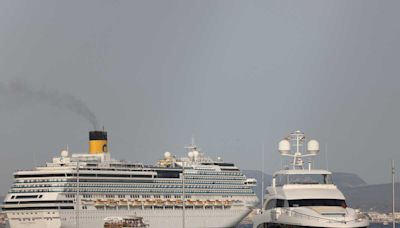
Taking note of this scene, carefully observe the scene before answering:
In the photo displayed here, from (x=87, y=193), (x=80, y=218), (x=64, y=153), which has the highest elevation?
(x=64, y=153)

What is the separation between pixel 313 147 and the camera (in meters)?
91.8

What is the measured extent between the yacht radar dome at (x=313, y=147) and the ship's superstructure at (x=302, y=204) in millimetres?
78

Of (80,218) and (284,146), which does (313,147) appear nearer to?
(284,146)

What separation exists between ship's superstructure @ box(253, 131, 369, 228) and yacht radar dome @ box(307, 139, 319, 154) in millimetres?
78

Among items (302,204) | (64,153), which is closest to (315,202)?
(302,204)

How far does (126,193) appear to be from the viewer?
194 m

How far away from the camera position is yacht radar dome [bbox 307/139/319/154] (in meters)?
91.7

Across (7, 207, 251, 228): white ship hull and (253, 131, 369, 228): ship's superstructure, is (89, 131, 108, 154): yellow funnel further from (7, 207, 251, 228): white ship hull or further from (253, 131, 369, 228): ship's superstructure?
(253, 131, 369, 228): ship's superstructure

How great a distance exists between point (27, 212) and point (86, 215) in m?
10.3

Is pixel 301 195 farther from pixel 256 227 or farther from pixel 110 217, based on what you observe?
pixel 110 217

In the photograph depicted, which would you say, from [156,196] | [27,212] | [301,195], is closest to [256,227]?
[301,195]

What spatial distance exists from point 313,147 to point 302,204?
32.5 feet

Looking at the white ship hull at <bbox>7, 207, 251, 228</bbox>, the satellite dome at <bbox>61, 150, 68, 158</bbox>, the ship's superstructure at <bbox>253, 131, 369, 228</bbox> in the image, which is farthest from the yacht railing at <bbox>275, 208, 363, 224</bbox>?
the satellite dome at <bbox>61, 150, 68, 158</bbox>

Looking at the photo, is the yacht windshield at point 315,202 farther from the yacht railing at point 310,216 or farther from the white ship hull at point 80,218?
the white ship hull at point 80,218
